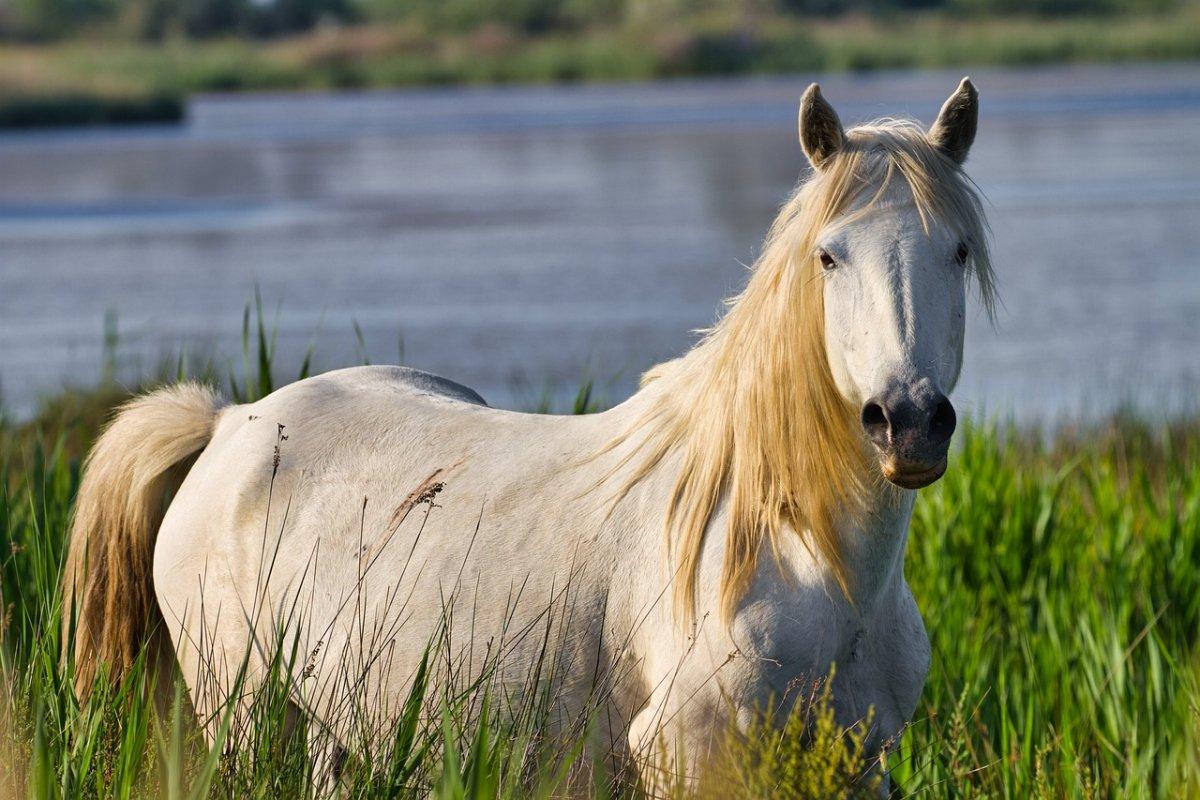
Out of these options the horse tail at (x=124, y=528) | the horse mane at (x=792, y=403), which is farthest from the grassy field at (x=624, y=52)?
the horse mane at (x=792, y=403)

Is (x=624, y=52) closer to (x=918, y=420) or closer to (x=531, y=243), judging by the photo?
(x=531, y=243)

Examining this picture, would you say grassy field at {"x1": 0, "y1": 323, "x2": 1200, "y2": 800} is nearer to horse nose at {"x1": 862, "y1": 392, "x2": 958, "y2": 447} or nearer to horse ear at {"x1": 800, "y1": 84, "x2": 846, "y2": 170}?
horse nose at {"x1": 862, "y1": 392, "x2": 958, "y2": 447}

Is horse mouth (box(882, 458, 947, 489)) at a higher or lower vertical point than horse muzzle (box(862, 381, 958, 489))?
lower

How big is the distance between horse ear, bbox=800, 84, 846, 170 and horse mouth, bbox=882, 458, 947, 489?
2.03ft

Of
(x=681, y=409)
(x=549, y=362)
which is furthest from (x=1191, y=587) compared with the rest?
(x=549, y=362)

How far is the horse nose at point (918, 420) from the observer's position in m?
2.22

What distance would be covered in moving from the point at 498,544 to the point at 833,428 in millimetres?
763

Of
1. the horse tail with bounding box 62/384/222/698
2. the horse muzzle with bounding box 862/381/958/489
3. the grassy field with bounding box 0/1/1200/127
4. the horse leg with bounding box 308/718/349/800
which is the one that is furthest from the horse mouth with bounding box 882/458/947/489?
the grassy field with bounding box 0/1/1200/127

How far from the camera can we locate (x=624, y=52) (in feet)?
181

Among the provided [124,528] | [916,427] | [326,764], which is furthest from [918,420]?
[124,528]

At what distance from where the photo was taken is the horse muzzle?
222cm

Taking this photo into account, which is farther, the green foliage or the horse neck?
the horse neck

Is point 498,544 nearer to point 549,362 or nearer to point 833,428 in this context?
point 833,428

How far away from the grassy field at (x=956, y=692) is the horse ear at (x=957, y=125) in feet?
3.52
